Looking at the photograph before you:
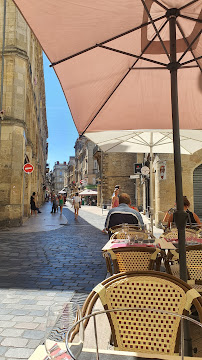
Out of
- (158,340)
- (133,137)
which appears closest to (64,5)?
(158,340)

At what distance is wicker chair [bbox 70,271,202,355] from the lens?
1.60 metres

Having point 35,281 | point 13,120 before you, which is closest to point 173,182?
point 13,120

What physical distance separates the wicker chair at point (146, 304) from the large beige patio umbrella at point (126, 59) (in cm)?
58

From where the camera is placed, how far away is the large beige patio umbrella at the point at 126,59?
8.16 ft

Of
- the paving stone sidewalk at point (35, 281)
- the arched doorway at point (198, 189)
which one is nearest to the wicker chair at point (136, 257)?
the paving stone sidewalk at point (35, 281)

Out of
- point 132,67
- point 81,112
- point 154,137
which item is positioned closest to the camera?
point 132,67

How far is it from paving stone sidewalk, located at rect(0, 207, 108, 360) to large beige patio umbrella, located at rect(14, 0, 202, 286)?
6.46 feet

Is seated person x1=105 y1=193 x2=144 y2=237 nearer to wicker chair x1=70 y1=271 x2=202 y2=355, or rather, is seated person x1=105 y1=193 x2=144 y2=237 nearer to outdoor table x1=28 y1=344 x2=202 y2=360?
wicker chair x1=70 y1=271 x2=202 y2=355

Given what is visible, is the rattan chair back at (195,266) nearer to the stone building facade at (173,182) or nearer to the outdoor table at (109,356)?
the outdoor table at (109,356)

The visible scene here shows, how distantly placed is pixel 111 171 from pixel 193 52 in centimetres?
3319

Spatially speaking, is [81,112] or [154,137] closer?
[81,112]

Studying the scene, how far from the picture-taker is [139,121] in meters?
4.86

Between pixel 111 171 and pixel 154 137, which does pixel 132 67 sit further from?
pixel 111 171

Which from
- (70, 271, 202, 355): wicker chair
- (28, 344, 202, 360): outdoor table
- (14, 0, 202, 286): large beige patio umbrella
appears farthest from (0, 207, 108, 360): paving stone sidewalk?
(14, 0, 202, 286): large beige patio umbrella
